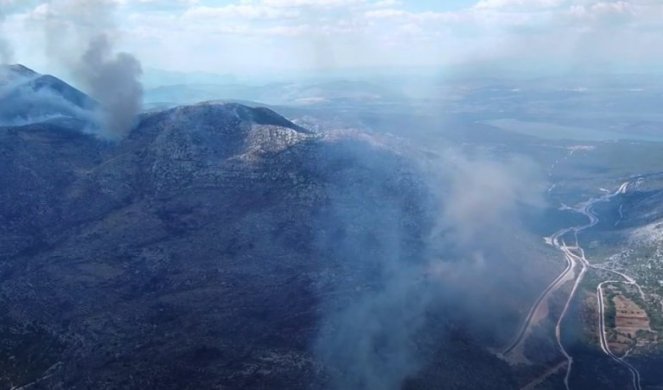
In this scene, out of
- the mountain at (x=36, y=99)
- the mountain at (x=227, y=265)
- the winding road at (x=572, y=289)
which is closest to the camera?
the mountain at (x=227, y=265)

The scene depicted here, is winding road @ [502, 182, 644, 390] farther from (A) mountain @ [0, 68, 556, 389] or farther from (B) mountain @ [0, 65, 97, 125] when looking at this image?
(B) mountain @ [0, 65, 97, 125]

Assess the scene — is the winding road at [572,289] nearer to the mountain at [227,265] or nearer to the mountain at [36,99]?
the mountain at [227,265]

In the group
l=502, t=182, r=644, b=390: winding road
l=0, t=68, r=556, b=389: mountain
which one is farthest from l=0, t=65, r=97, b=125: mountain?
l=502, t=182, r=644, b=390: winding road

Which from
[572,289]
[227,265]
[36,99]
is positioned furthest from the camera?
[36,99]

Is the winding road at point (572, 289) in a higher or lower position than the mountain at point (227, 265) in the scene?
lower

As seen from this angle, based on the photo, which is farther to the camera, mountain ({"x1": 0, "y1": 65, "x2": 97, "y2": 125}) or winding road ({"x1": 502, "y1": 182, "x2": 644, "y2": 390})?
mountain ({"x1": 0, "y1": 65, "x2": 97, "y2": 125})

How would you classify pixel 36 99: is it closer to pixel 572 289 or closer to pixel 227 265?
pixel 227 265

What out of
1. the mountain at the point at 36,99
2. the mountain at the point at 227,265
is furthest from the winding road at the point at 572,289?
the mountain at the point at 36,99

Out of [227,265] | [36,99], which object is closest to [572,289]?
[227,265]
